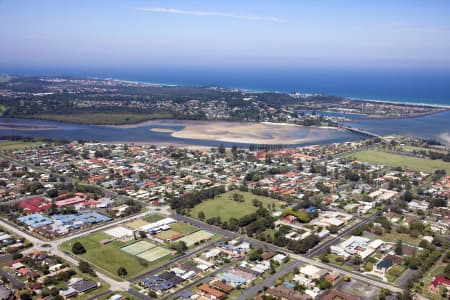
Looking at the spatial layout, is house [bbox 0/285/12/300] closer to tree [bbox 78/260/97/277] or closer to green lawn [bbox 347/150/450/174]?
tree [bbox 78/260/97/277]

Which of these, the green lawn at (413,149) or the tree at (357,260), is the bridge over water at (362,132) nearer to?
the green lawn at (413,149)

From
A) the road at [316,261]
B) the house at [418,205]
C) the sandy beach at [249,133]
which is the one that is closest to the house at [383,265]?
the road at [316,261]

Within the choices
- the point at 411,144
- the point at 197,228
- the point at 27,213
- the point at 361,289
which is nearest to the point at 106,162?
the point at 27,213

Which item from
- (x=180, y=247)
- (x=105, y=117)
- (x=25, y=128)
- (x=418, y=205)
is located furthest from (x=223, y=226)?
(x=105, y=117)

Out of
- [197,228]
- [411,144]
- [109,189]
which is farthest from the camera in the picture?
[411,144]

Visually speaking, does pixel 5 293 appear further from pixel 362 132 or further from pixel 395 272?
pixel 362 132

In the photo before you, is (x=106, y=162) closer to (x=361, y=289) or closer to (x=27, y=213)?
(x=27, y=213)
